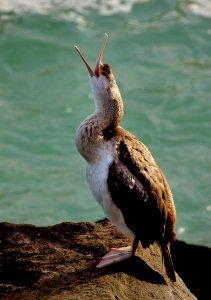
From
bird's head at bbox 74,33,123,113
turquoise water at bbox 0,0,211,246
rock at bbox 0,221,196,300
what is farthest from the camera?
turquoise water at bbox 0,0,211,246

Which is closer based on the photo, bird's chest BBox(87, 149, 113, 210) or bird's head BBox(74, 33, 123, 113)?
bird's chest BBox(87, 149, 113, 210)

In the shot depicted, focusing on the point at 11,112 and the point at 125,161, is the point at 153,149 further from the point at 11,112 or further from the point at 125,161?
the point at 125,161

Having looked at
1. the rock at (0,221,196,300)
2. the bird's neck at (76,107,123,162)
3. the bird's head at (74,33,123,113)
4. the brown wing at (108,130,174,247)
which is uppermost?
the bird's head at (74,33,123,113)

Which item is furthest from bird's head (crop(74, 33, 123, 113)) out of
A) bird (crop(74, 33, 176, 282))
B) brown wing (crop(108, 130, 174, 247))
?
brown wing (crop(108, 130, 174, 247))

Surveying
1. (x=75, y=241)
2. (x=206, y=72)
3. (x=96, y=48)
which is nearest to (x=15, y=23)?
(x=96, y=48)

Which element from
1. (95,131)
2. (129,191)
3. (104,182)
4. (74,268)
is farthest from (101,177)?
(74,268)

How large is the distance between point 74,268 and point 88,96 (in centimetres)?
730

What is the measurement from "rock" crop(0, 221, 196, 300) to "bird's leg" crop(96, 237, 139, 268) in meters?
0.05

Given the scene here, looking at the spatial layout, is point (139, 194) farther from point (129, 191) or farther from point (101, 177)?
point (101, 177)

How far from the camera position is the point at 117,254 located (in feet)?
20.5

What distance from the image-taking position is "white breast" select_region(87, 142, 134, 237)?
20.2 feet

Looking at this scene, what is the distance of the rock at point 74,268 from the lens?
227 inches

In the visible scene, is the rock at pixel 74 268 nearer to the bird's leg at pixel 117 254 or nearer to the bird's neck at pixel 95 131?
the bird's leg at pixel 117 254

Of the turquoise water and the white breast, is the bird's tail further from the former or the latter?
the turquoise water
